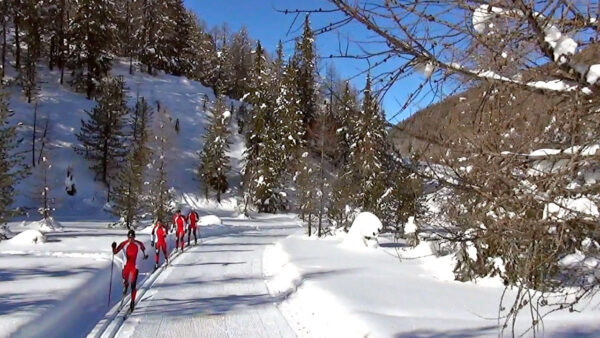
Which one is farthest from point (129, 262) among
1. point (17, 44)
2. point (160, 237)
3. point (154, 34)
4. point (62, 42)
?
point (154, 34)

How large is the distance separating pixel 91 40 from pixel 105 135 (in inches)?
539

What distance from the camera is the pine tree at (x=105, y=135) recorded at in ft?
153

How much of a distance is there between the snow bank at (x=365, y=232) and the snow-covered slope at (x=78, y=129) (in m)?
25.3

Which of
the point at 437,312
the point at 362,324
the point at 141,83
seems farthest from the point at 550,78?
the point at 141,83

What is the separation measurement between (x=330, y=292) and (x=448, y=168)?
27.9 ft

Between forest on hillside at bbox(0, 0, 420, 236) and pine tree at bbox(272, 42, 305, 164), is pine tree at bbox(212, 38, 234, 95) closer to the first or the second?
forest on hillside at bbox(0, 0, 420, 236)

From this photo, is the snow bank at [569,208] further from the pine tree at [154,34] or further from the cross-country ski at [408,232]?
the pine tree at [154,34]

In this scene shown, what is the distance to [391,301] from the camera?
34.3ft

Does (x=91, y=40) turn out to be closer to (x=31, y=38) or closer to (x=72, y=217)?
(x=31, y=38)

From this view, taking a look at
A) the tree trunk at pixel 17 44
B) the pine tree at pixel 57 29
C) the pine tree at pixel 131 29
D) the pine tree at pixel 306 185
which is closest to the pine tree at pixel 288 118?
the pine tree at pixel 306 185

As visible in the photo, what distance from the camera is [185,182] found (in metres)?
53.3

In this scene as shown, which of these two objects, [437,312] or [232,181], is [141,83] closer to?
[232,181]

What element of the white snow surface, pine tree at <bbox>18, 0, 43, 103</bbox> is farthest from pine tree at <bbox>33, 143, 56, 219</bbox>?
the white snow surface

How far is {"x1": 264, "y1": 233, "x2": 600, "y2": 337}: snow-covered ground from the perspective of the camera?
8203mm
